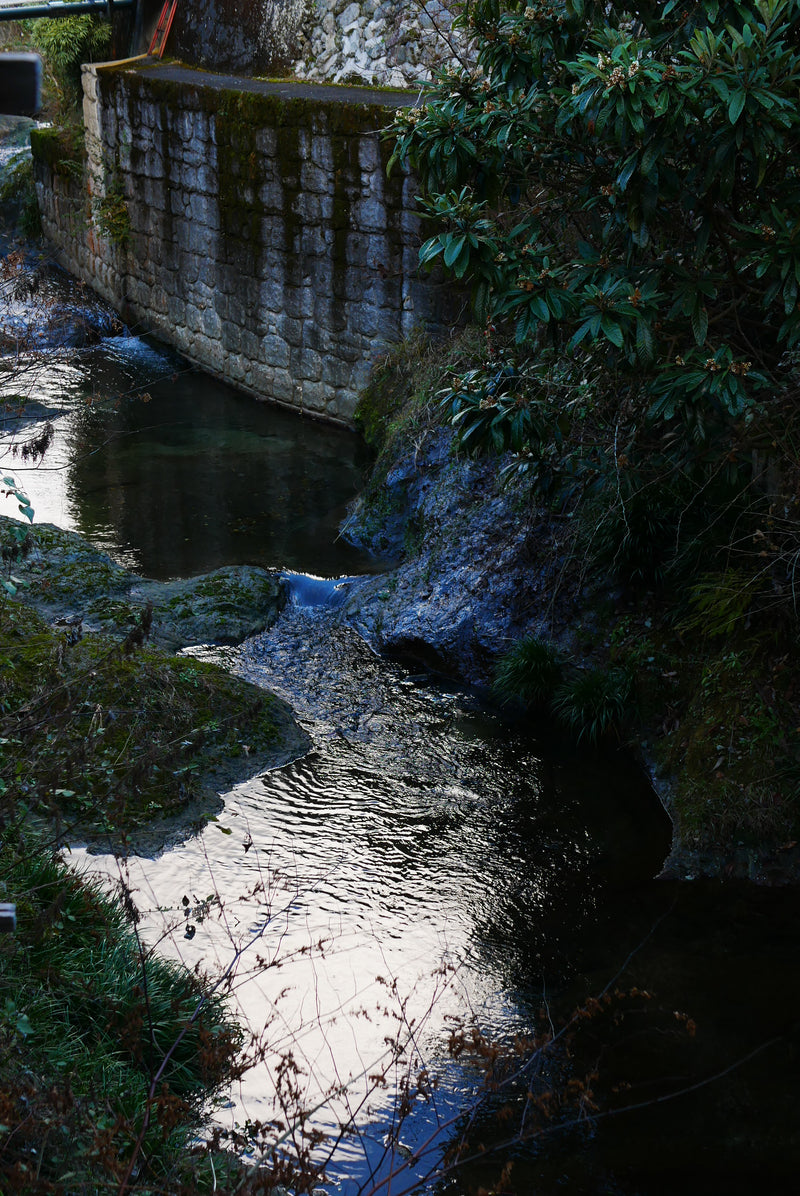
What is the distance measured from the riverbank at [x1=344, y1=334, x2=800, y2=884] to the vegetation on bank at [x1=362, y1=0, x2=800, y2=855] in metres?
0.02

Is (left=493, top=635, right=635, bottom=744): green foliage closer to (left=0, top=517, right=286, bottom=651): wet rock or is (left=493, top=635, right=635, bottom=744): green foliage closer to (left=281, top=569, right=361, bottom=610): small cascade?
(left=281, top=569, right=361, bottom=610): small cascade

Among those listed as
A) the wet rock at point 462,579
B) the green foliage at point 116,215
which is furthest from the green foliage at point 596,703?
the green foliage at point 116,215

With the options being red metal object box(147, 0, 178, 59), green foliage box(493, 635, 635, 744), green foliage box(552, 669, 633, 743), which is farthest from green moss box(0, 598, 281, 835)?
red metal object box(147, 0, 178, 59)

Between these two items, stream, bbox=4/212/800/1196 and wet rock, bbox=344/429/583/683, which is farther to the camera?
wet rock, bbox=344/429/583/683

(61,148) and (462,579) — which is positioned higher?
(61,148)

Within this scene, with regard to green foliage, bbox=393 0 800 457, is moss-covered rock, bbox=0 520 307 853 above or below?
below

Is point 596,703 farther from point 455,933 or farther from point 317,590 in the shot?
point 317,590

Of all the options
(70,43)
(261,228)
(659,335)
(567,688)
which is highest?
(70,43)

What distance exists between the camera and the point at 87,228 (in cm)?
1448

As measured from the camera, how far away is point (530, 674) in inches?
234

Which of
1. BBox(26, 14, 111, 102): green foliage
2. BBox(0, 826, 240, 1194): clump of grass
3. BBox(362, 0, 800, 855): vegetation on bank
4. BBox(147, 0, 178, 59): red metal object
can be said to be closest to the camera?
BBox(0, 826, 240, 1194): clump of grass

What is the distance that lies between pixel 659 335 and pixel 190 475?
213 inches

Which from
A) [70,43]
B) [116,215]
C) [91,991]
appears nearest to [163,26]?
[70,43]

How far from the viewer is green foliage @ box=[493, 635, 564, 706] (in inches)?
233
